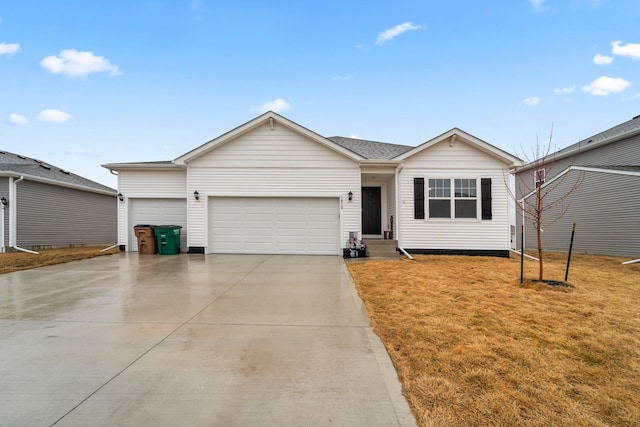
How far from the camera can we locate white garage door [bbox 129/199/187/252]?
1216cm

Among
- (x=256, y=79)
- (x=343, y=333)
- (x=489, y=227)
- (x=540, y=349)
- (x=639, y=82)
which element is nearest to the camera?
(x=540, y=349)

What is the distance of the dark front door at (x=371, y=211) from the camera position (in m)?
12.7

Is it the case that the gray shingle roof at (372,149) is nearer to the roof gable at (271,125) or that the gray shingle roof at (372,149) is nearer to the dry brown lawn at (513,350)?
the roof gable at (271,125)

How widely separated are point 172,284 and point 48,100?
1334cm

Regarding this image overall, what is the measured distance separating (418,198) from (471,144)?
2.74 m

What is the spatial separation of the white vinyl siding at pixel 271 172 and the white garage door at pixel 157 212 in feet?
3.86

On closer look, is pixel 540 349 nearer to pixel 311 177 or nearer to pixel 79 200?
pixel 311 177

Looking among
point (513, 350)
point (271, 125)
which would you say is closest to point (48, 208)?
point (271, 125)

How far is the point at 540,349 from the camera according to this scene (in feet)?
10.0

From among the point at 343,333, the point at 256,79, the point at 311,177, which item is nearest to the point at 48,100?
the point at 256,79

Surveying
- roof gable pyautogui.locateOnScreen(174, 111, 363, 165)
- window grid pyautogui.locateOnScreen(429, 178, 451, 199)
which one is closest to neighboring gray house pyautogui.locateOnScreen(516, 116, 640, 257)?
window grid pyautogui.locateOnScreen(429, 178, 451, 199)

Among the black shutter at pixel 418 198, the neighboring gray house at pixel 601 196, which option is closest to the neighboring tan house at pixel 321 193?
the black shutter at pixel 418 198

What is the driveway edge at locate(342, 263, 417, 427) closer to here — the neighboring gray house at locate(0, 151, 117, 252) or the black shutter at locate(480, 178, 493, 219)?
the black shutter at locate(480, 178, 493, 219)

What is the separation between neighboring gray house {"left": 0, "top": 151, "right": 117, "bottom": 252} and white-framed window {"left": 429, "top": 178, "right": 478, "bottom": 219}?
54.8ft
